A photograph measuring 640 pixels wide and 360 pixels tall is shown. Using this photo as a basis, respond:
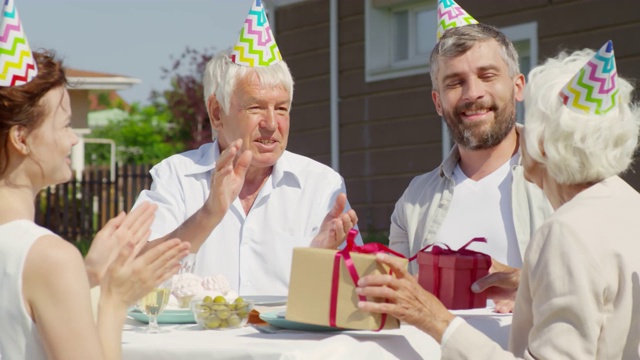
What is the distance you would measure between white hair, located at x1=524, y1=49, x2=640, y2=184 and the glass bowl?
96cm

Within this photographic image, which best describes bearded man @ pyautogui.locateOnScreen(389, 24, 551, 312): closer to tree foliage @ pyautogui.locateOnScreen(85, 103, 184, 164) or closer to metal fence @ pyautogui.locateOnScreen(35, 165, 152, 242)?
metal fence @ pyautogui.locateOnScreen(35, 165, 152, 242)

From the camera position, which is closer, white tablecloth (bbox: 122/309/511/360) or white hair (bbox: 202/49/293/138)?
white tablecloth (bbox: 122/309/511/360)

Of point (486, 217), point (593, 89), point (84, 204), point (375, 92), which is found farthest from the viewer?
point (84, 204)

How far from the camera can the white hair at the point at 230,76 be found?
165 inches

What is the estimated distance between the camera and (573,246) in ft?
7.98

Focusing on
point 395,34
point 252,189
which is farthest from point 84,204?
point 252,189

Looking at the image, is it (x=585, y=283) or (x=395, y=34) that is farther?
(x=395, y=34)

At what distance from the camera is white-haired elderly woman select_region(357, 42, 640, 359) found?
2428mm

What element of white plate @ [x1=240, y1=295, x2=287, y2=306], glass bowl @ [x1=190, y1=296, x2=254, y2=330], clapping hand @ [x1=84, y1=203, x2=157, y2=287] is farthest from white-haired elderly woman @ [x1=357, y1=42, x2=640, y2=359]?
white plate @ [x1=240, y1=295, x2=287, y2=306]

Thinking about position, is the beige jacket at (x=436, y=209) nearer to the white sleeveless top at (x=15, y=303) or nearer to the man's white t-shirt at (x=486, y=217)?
the man's white t-shirt at (x=486, y=217)

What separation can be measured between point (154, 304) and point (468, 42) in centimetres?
190

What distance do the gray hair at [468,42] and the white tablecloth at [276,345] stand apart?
5.22ft

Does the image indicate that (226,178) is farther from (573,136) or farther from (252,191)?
(573,136)

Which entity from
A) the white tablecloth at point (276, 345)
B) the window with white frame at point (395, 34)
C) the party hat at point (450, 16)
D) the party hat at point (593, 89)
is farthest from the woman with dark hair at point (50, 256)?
the window with white frame at point (395, 34)
